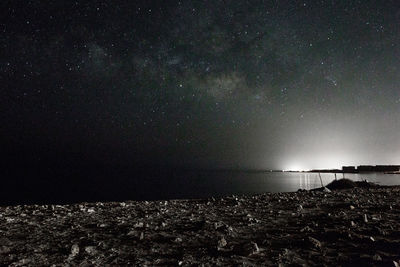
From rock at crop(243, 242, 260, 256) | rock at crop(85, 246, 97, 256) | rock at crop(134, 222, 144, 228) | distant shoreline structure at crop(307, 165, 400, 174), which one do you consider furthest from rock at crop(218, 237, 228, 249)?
distant shoreline structure at crop(307, 165, 400, 174)

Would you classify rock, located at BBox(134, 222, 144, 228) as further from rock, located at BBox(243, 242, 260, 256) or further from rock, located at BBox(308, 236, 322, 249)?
rock, located at BBox(308, 236, 322, 249)

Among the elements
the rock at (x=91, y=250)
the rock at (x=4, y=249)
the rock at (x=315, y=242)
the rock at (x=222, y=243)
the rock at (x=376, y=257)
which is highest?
the rock at (x=376, y=257)

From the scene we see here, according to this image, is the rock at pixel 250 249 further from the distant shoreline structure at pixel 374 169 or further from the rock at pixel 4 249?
the distant shoreline structure at pixel 374 169

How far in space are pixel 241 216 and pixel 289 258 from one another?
4.67 metres

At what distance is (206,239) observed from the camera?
6449mm

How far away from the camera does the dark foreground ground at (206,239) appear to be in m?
5.00

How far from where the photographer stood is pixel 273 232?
7027 millimetres

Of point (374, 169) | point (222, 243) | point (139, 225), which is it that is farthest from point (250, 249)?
point (374, 169)

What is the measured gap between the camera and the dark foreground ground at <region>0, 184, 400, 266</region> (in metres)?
5.00

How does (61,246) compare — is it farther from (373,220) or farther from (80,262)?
(373,220)

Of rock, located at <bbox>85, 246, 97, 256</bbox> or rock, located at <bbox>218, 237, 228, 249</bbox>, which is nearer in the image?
rock, located at <bbox>85, 246, 97, 256</bbox>

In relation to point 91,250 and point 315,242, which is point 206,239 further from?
point 91,250

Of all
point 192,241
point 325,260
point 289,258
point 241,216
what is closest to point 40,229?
point 192,241

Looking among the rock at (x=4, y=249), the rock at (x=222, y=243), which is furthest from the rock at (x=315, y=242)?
the rock at (x=4, y=249)
